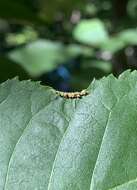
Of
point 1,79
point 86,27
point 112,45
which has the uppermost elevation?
point 86,27

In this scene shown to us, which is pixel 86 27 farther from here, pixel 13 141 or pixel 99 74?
pixel 13 141

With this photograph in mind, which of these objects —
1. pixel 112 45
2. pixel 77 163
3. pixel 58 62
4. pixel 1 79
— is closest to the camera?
pixel 77 163

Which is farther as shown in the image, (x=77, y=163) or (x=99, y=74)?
(x=99, y=74)

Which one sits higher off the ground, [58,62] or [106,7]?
[106,7]

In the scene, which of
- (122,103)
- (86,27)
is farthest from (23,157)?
(86,27)

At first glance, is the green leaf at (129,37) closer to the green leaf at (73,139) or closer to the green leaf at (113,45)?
the green leaf at (113,45)

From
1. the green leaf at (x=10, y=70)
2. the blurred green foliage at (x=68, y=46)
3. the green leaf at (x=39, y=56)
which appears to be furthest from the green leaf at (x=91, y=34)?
the green leaf at (x=10, y=70)
